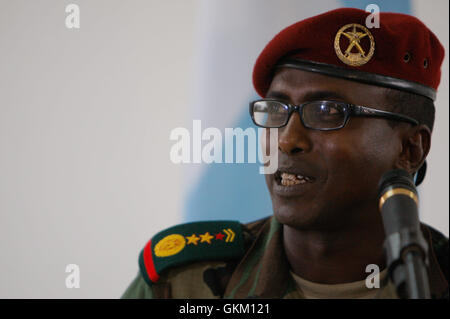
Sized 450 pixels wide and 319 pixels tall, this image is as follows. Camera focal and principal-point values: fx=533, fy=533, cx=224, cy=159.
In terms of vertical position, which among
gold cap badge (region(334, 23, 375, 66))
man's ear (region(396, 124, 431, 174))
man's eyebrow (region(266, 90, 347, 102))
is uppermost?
gold cap badge (region(334, 23, 375, 66))

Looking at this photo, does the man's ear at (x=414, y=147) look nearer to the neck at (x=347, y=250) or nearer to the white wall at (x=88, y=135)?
the neck at (x=347, y=250)

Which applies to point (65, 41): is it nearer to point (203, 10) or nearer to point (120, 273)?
point (203, 10)

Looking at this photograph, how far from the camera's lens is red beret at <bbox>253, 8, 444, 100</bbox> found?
126 cm

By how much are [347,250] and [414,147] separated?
31cm

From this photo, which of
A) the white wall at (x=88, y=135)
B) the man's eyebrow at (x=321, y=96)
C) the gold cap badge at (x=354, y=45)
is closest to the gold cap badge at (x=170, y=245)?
the white wall at (x=88, y=135)

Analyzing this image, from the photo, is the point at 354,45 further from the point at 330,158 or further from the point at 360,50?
the point at 330,158

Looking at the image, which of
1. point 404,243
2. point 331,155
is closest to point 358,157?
point 331,155

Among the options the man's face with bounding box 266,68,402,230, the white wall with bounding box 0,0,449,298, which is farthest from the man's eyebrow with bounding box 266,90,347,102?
the white wall with bounding box 0,0,449,298

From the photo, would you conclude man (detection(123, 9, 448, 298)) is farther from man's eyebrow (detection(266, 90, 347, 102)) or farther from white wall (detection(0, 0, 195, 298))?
white wall (detection(0, 0, 195, 298))

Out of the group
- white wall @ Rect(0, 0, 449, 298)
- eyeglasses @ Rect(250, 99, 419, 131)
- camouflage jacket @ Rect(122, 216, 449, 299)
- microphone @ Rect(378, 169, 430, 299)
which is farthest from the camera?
white wall @ Rect(0, 0, 449, 298)

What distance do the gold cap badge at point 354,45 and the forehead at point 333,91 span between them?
2.1 inches

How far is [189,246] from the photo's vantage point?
1.44 meters

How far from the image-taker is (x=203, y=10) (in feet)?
5.89
